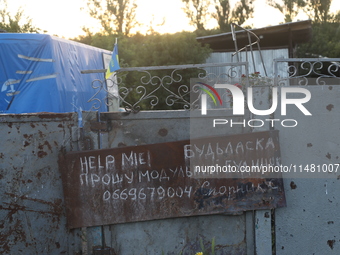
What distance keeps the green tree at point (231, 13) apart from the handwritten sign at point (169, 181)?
35129mm

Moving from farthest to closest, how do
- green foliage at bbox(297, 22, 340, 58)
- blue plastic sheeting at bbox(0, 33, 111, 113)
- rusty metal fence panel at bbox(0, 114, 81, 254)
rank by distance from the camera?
green foliage at bbox(297, 22, 340, 58)
blue plastic sheeting at bbox(0, 33, 111, 113)
rusty metal fence panel at bbox(0, 114, 81, 254)

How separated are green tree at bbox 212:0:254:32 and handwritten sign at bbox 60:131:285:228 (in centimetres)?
3513

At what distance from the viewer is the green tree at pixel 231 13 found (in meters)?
39.4

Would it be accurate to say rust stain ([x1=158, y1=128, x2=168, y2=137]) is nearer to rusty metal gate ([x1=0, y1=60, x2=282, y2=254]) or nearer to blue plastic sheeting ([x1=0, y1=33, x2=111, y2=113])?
rusty metal gate ([x1=0, y1=60, x2=282, y2=254])

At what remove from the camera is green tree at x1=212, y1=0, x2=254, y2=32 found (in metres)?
39.4

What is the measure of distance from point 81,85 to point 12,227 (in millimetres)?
5854

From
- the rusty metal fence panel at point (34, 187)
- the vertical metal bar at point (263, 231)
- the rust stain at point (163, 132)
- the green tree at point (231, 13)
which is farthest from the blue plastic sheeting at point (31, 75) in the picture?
the green tree at point (231, 13)

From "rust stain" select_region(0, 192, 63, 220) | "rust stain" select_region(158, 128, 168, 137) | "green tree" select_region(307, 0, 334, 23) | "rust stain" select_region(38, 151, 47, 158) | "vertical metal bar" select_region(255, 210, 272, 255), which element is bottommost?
"vertical metal bar" select_region(255, 210, 272, 255)

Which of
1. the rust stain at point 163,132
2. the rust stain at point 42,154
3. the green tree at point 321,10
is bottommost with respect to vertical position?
the rust stain at point 42,154

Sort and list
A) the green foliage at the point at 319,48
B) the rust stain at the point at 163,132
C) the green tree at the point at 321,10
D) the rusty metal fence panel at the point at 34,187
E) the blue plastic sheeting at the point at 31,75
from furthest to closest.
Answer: the green tree at the point at 321,10 → the green foliage at the point at 319,48 → the blue plastic sheeting at the point at 31,75 → the rust stain at the point at 163,132 → the rusty metal fence panel at the point at 34,187

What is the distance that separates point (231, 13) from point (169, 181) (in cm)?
3609

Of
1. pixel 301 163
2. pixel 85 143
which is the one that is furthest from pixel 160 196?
pixel 301 163

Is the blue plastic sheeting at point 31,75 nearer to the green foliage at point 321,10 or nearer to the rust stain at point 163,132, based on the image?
the rust stain at point 163,132

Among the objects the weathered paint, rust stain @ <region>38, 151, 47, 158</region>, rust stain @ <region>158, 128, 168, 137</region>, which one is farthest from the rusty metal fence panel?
the weathered paint
